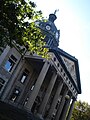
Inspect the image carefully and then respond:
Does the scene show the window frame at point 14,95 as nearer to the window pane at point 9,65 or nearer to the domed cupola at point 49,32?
the window pane at point 9,65

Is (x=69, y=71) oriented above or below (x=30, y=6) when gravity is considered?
above

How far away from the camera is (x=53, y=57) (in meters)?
26.5

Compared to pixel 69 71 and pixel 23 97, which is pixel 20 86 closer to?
A: pixel 23 97

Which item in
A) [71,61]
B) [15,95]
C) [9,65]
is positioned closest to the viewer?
[9,65]

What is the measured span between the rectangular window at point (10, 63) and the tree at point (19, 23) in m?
12.3

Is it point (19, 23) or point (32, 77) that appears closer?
point (19, 23)

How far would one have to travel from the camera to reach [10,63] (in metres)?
25.7

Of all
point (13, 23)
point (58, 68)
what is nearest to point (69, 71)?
Result: point (58, 68)

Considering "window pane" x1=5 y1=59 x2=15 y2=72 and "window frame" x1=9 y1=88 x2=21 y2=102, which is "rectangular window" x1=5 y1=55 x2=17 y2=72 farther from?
"window frame" x1=9 y1=88 x2=21 y2=102

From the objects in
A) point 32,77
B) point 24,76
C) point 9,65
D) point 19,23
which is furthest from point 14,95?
point 19,23

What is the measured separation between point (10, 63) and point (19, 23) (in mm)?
14232

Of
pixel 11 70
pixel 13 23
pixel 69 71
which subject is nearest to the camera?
pixel 13 23

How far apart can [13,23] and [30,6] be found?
6.23 feet

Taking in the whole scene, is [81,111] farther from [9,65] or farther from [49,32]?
[9,65]
